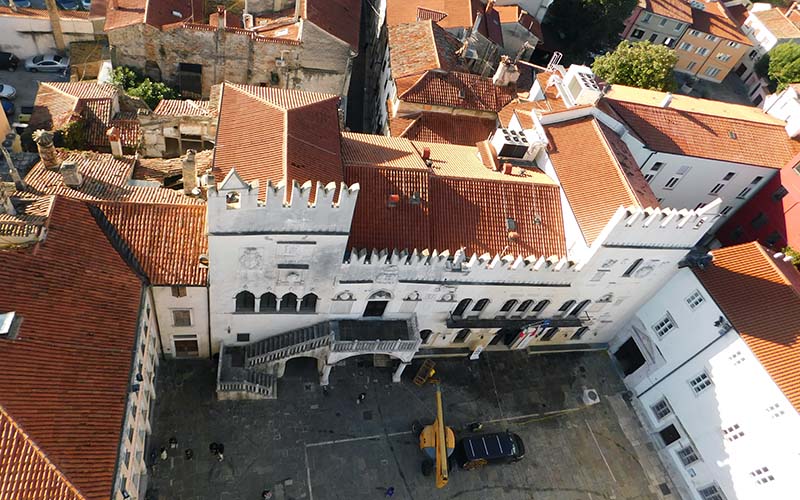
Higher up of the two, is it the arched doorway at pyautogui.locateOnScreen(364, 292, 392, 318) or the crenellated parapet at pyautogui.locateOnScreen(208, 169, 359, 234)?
the crenellated parapet at pyautogui.locateOnScreen(208, 169, 359, 234)

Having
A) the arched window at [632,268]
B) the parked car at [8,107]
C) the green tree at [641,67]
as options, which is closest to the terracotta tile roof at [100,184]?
the parked car at [8,107]

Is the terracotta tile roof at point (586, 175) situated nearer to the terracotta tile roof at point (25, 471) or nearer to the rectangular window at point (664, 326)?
the rectangular window at point (664, 326)

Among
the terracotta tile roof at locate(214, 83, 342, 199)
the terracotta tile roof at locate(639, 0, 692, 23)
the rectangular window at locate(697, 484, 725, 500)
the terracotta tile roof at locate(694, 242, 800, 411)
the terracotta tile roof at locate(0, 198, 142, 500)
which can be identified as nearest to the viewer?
the terracotta tile roof at locate(0, 198, 142, 500)

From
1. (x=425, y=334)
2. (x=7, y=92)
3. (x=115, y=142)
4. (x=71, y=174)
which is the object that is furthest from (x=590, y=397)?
(x=7, y=92)

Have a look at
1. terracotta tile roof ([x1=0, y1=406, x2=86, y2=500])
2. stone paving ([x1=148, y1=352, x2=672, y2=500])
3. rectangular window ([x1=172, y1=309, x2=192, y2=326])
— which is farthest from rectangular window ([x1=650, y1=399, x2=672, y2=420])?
terracotta tile roof ([x1=0, y1=406, x2=86, y2=500])

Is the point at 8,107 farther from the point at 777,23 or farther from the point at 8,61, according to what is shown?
the point at 777,23

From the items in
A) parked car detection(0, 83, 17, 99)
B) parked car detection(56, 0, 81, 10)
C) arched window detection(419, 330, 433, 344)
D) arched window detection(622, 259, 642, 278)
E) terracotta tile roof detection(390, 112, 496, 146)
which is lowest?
parked car detection(0, 83, 17, 99)

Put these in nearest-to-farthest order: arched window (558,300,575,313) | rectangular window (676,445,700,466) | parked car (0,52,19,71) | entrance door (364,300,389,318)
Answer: entrance door (364,300,389,318), rectangular window (676,445,700,466), arched window (558,300,575,313), parked car (0,52,19,71)

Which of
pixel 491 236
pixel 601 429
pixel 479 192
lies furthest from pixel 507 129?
pixel 601 429

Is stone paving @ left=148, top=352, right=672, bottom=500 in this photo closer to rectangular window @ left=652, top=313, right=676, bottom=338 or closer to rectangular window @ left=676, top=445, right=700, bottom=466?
rectangular window @ left=676, top=445, right=700, bottom=466
